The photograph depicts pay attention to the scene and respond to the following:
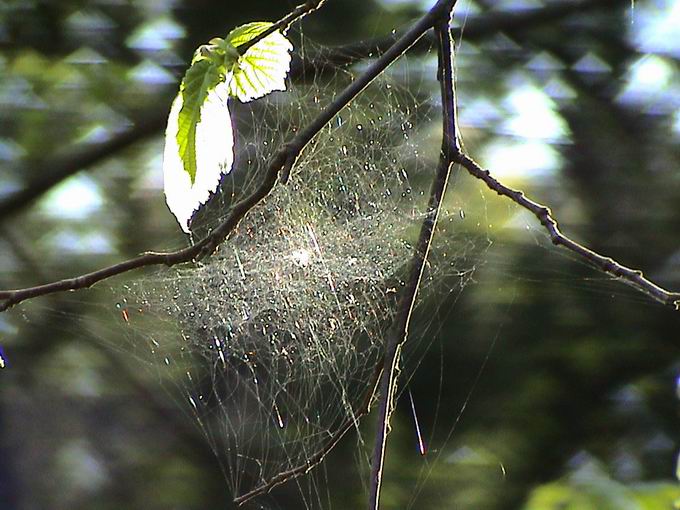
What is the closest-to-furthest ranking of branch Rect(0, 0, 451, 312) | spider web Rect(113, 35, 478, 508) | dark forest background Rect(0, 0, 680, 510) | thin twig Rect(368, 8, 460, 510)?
branch Rect(0, 0, 451, 312) → thin twig Rect(368, 8, 460, 510) → spider web Rect(113, 35, 478, 508) → dark forest background Rect(0, 0, 680, 510)

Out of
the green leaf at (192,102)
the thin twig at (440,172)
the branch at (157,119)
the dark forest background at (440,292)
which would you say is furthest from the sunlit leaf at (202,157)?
the branch at (157,119)

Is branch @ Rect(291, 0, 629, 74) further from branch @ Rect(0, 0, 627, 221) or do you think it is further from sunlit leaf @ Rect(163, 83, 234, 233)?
sunlit leaf @ Rect(163, 83, 234, 233)

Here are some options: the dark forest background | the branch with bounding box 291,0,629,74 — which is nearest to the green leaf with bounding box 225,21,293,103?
the dark forest background

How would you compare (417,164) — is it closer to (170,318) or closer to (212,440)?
(170,318)

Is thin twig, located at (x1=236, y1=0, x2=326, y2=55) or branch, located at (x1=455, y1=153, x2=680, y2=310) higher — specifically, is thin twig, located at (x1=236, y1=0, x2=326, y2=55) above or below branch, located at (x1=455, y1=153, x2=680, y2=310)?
above

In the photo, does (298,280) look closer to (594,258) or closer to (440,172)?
(440,172)
